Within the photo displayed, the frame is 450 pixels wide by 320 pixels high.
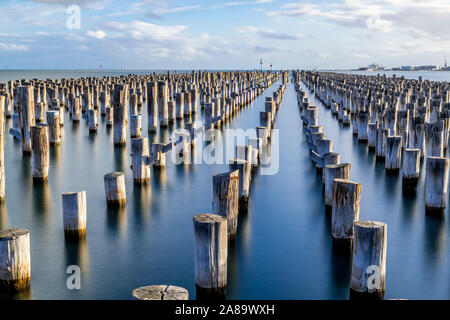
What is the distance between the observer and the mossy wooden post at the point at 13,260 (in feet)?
16.7

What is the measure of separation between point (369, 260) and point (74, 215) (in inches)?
166

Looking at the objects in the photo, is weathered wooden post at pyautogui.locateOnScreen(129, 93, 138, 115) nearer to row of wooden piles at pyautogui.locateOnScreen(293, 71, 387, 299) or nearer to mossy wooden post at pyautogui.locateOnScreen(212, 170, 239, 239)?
mossy wooden post at pyautogui.locateOnScreen(212, 170, 239, 239)

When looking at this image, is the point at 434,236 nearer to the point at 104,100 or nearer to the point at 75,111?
the point at 75,111

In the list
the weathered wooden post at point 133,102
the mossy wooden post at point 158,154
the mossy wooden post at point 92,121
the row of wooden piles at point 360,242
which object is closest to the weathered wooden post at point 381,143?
the mossy wooden post at point 158,154

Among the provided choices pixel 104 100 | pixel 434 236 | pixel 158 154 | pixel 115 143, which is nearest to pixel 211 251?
pixel 434 236

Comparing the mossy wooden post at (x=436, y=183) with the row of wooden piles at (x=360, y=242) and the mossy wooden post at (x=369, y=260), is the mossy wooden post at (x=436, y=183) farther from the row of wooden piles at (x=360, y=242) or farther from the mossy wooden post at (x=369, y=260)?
the mossy wooden post at (x=369, y=260)

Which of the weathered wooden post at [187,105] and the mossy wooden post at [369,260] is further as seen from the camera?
the weathered wooden post at [187,105]

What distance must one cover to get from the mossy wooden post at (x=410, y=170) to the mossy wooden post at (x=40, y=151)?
7372 millimetres

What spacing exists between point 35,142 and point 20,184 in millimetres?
1335

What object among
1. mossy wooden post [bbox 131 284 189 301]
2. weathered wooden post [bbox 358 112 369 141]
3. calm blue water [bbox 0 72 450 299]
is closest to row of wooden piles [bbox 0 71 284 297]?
calm blue water [bbox 0 72 450 299]

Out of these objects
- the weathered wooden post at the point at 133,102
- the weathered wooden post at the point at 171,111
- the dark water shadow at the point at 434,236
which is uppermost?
the weathered wooden post at the point at 133,102

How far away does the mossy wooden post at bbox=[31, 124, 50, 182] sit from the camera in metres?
9.47

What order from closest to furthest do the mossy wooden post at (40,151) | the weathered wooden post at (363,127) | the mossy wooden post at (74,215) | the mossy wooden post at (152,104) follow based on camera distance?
the mossy wooden post at (74,215) < the mossy wooden post at (40,151) < the weathered wooden post at (363,127) < the mossy wooden post at (152,104)
